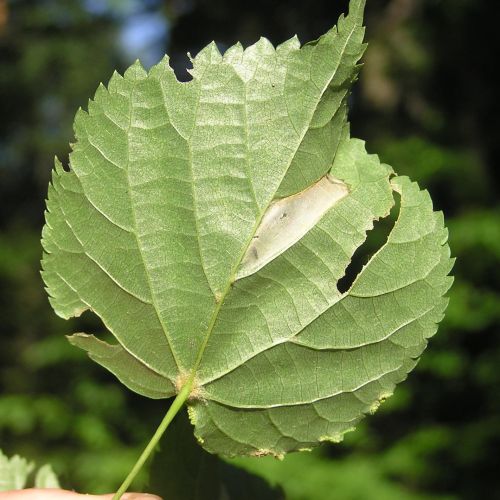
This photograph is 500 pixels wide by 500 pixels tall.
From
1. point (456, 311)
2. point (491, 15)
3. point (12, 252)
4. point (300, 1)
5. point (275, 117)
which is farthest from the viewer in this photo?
point (12, 252)

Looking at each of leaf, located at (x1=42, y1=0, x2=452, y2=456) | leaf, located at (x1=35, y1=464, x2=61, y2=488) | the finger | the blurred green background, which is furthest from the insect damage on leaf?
the blurred green background

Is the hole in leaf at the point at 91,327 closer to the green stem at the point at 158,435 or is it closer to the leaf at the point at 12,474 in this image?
the leaf at the point at 12,474

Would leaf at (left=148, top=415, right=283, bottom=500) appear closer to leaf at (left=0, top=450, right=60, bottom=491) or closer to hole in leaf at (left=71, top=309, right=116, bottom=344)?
leaf at (left=0, top=450, right=60, bottom=491)

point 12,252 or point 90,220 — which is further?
point 12,252

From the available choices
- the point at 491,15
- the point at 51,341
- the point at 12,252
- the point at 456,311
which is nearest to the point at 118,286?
the point at 456,311

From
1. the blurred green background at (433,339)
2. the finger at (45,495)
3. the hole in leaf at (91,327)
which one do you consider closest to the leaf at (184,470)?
the finger at (45,495)

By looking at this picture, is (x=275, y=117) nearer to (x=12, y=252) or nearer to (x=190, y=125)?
(x=190, y=125)

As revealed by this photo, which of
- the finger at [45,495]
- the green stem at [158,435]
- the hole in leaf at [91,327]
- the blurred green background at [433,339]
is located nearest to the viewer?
the green stem at [158,435]
